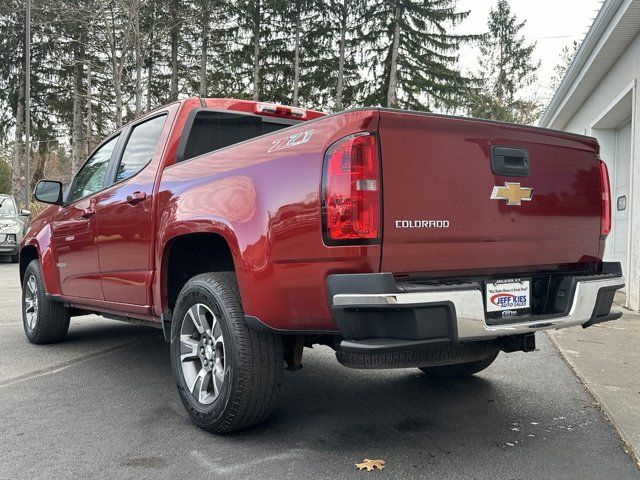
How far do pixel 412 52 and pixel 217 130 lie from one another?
30.3 metres

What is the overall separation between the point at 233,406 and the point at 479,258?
1446mm

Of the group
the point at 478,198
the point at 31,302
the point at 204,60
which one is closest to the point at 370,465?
the point at 478,198

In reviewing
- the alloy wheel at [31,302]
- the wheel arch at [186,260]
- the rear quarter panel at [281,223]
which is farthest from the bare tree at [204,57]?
the rear quarter panel at [281,223]

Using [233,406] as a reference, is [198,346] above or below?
above

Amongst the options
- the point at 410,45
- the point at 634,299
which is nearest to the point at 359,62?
the point at 410,45

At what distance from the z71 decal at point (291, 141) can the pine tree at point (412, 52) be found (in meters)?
29.5

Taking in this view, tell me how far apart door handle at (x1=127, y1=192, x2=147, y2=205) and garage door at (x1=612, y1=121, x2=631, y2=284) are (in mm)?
8318

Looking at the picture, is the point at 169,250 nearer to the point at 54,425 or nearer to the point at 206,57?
the point at 54,425

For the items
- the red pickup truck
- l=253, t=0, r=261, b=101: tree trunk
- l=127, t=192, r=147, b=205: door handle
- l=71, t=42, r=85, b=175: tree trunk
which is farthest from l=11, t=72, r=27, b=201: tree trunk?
the red pickup truck

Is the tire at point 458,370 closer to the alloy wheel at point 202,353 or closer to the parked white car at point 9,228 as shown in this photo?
the alloy wheel at point 202,353

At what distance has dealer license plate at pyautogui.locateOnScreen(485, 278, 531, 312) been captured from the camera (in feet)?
9.25

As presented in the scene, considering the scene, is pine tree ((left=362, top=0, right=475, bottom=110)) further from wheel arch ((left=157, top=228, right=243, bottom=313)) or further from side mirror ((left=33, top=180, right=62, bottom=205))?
wheel arch ((left=157, top=228, right=243, bottom=313))

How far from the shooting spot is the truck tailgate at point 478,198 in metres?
2.65

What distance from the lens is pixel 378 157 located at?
2.61 m
